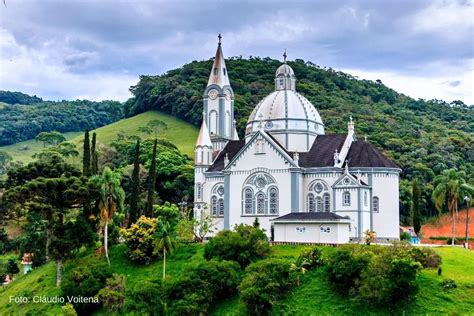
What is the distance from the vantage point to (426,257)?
48.0m

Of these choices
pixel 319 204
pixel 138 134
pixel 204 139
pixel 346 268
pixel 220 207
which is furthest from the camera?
pixel 138 134

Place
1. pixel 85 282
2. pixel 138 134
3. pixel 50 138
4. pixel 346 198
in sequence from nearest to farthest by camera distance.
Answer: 1. pixel 85 282
2. pixel 346 198
3. pixel 138 134
4. pixel 50 138

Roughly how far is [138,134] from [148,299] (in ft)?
271

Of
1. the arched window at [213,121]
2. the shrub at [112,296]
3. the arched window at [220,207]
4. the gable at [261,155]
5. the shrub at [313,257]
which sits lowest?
the shrub at [112,296]

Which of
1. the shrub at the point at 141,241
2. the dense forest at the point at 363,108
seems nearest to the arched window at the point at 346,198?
the shrub at the point at 141,241

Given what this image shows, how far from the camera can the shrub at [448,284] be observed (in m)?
44.8

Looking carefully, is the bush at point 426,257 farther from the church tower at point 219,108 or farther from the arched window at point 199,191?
the church tower at point 219,108

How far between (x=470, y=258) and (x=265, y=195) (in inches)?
785

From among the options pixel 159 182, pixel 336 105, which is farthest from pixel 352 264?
pixel 336 105

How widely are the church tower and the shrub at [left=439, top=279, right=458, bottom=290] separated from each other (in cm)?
3382

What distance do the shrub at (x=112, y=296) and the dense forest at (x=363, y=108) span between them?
4441cm

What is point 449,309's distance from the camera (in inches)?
1690

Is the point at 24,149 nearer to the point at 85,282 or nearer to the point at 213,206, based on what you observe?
the point at 213,206

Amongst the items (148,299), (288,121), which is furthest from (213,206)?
(148,299)
